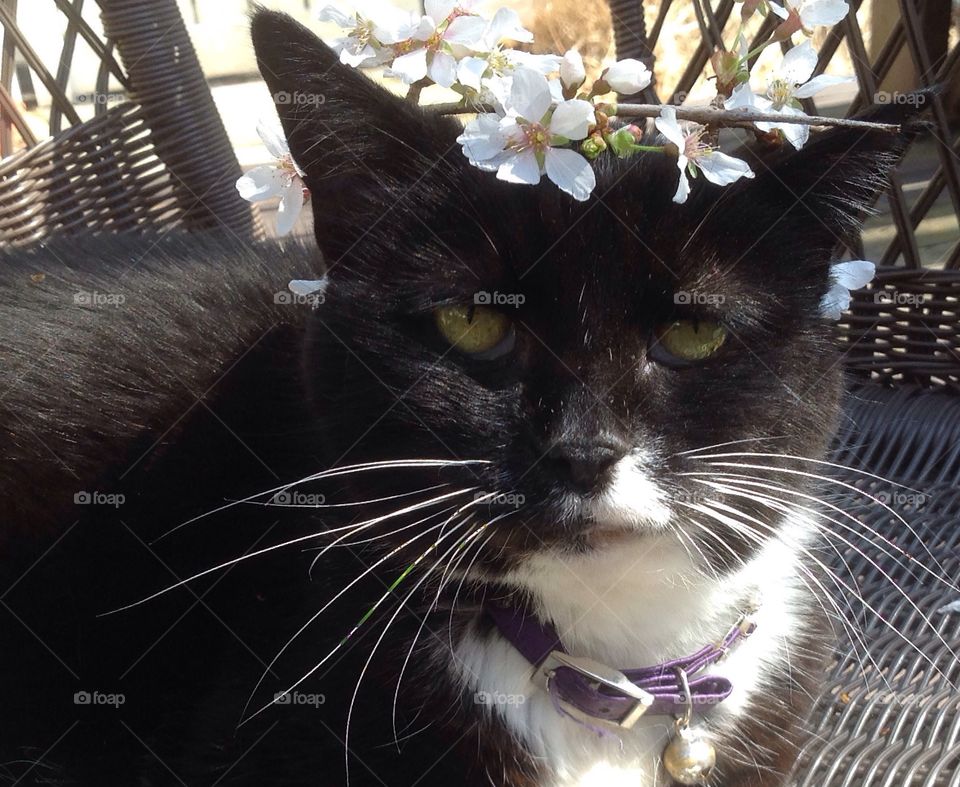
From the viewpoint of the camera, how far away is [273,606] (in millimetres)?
1097

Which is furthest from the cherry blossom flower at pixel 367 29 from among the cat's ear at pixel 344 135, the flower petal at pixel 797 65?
the flower petal at pixel 797 65

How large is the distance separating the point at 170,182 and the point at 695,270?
132 cm

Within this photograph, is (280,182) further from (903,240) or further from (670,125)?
(903,240)

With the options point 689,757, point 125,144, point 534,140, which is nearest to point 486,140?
point 534,140

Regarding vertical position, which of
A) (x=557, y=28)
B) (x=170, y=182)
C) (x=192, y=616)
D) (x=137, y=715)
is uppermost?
(x=170, y=182)

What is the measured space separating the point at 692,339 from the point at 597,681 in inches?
14.2

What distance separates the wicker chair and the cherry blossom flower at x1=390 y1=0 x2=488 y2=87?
2.08 ft

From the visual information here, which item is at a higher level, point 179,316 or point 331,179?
point 331,179

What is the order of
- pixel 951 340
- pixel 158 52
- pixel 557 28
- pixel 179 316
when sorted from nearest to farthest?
1. pixel 179 316
2. pixel 951 340
3. pixel 158 52
4. pixel 557 28

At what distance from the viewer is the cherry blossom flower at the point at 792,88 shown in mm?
855

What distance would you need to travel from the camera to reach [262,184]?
992 mm

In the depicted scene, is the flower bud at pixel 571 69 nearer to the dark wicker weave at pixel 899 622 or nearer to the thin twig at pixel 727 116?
the thin twig at pixel 727 116

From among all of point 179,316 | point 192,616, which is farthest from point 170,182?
point 192,616

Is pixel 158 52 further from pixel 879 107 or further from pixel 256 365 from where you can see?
pixel 879 107
